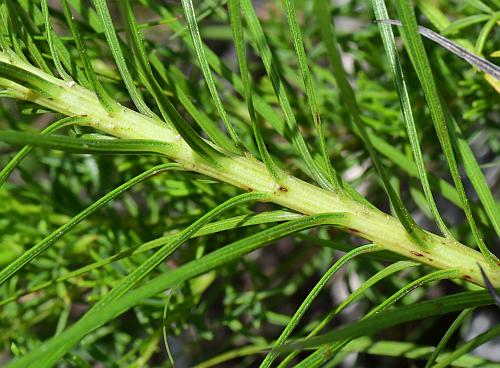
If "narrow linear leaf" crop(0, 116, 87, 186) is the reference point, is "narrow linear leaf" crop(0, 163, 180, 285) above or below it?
below

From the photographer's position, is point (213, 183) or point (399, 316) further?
point (213, 183)

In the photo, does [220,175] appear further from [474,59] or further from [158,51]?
[158,51]

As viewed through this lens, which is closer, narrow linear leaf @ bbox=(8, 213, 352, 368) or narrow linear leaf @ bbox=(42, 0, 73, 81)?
narrow linear leaf @ bbox=(8, 213, 352, 368)

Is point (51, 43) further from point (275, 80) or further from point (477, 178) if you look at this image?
point (477, 178)

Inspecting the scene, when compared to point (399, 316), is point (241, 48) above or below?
above

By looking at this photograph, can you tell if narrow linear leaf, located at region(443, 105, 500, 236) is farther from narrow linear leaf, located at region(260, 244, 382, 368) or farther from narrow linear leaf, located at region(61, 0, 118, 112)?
narrow linear leaf, located at region(61, 0, 118, 112)

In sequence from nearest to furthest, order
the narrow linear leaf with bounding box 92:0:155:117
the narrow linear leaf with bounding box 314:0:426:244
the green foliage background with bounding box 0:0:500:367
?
the narrow linear leaf with bounding box 314:0:426:244 < the narrow linear leaf with bounding box 92:0:155:117 < the green foliage background with bounding box 0:0:500:367

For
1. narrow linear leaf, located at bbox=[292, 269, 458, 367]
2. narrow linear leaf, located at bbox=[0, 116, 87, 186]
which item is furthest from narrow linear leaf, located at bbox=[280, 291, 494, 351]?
narrow linear leaf, located at bbox=[0, 116, 87, 186]

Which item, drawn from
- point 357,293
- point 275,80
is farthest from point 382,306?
point 275,80

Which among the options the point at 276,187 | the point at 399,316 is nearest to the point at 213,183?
the point at 276,187

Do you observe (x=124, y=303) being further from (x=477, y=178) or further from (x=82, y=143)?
(x=477, y=178)
